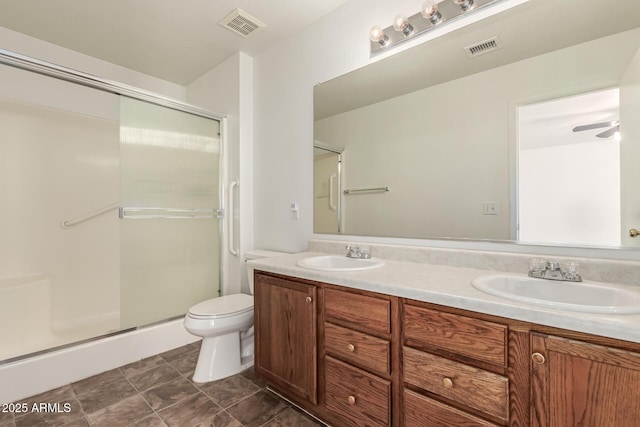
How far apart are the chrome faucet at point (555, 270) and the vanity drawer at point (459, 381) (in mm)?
476

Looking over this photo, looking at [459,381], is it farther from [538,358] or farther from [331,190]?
[331,190]

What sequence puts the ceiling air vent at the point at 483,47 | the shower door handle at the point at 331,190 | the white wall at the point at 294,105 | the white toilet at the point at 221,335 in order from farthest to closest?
the shower door handle at the point at 331,190, the white wall at the point at 294,105, the white toilet at the point at 221,335, the ceiling air vent at the point at 483,47

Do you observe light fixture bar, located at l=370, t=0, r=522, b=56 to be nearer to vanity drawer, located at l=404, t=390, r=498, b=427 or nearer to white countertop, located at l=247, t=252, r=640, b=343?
white countertop, located at l=247, t=252, r=640, b=343

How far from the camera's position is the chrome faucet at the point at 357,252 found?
1.67 m

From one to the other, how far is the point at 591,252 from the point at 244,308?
1.82m

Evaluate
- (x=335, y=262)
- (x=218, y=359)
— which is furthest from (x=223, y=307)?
(x=335, y=262)

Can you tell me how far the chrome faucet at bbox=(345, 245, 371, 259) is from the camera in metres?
1.67

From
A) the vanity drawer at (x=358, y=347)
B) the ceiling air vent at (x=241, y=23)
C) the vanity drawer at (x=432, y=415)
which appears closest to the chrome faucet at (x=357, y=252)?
the vanity drawer at (x=358, y=347)

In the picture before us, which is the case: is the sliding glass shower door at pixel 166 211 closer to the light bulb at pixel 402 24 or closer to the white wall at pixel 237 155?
the white wall at pixel 237 155

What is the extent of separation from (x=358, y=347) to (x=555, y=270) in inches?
32.4

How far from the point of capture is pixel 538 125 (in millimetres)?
1229

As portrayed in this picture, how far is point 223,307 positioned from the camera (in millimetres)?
1872

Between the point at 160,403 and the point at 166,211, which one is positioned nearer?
the point at 160,403

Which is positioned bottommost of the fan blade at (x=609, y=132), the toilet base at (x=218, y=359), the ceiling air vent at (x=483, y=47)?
the toilet base at (x=218, y=359)
